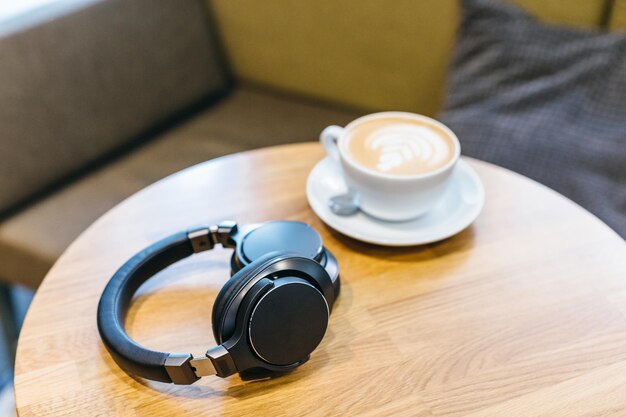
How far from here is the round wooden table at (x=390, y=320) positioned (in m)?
0.62

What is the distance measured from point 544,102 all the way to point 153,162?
0.81 metres

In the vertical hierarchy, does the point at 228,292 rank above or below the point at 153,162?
above

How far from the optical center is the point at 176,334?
69 centimetres

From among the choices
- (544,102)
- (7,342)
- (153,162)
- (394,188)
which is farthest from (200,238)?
(7,342)

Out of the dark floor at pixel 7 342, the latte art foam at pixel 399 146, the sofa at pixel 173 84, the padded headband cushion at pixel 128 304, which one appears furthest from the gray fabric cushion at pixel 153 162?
the latte art foam at pixel 399 146

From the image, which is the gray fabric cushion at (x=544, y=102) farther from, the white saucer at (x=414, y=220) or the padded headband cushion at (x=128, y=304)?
the padded headband cushion at (x=128, y=304)

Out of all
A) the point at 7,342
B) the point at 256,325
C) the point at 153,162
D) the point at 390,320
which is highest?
the point at 256,325

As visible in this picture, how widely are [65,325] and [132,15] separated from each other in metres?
0.90

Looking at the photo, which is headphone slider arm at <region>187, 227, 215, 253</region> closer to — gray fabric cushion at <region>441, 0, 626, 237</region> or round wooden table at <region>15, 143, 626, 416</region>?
round wooden table at <region>15, 143, 626, 416</region>

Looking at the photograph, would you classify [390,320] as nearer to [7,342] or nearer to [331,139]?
[331,139]

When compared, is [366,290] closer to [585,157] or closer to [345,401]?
[345,401]

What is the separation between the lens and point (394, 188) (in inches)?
29.9

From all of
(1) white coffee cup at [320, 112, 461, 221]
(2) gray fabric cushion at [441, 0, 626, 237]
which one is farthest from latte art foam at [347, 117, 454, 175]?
(2) gray fabric cushion at [441, 0, 626, 237]

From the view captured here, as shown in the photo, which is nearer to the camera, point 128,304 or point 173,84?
point 128,304
